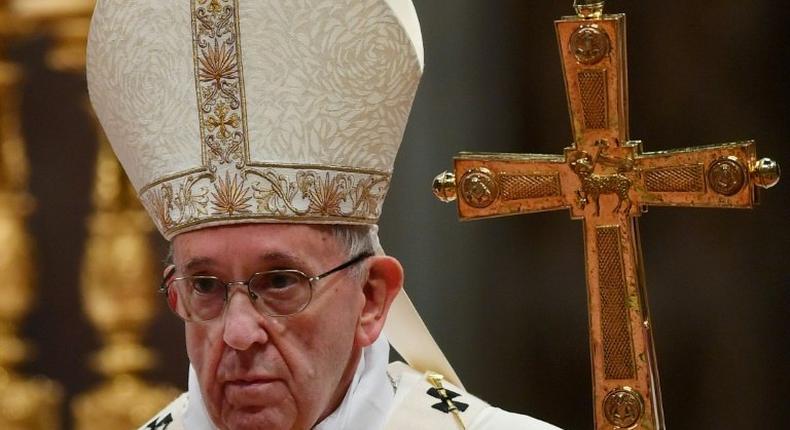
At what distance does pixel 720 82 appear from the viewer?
4.54 metres

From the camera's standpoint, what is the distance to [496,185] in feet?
10.4

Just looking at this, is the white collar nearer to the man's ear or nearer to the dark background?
the man's ear

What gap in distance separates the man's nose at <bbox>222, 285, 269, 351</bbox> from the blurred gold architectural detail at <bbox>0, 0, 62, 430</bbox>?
2.33 m

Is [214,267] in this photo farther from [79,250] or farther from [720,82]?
[79,250]

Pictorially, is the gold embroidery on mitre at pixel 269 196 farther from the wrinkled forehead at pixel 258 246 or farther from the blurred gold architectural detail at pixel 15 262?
the blurred gold architectural detail at pixel 15 262

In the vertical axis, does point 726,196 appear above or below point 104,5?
below

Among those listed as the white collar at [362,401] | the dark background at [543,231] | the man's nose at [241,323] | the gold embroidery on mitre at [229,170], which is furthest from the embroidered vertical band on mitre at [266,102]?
the dark background at [543,231]

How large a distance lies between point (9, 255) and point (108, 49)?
2.12m

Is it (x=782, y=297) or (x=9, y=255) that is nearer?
(x=782, y=297)

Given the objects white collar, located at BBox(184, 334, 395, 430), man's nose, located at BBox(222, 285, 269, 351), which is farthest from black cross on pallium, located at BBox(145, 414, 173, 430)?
man's nose, located at BBox(222, 285, 269, 351)

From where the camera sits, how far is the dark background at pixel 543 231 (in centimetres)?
451

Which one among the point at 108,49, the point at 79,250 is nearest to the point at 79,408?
the point at 79,250

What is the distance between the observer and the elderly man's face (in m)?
2.92

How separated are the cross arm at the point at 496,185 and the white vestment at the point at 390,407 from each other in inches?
11.0
